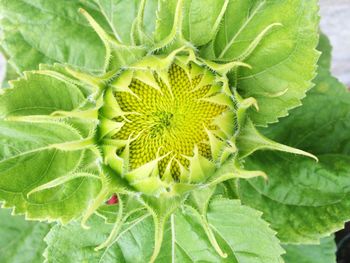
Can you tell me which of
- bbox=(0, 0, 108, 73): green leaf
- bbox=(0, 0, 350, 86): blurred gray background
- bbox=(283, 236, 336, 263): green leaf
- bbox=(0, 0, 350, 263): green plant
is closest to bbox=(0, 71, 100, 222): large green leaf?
bbox=(0, 0, 350, 263): green plant

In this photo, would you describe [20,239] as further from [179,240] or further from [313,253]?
[313,253]

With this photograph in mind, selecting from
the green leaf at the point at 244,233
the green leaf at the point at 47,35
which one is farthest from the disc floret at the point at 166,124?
the green leaf at the point at 47,35

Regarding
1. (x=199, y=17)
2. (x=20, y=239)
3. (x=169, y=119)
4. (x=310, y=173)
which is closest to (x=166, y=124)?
(x=169, y=119)

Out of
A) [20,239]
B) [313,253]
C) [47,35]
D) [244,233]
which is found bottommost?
[20,239]

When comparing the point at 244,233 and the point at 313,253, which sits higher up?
the point at 244,233

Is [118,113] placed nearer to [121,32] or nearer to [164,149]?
[164,149]

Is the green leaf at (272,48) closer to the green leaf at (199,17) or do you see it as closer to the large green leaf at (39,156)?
the green leaf at (199,17)
